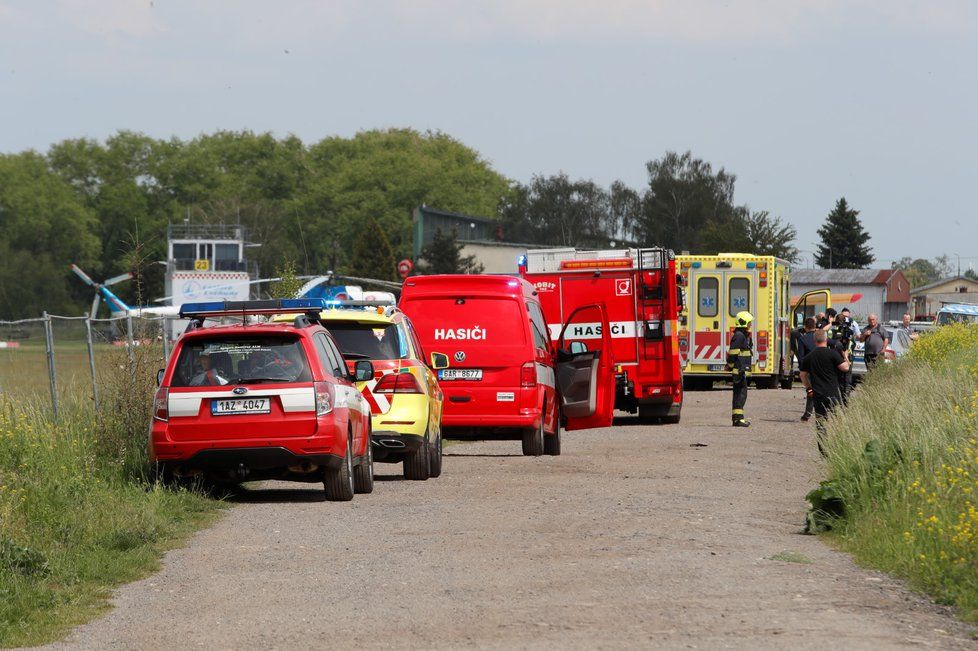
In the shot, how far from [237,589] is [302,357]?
465 centimetres

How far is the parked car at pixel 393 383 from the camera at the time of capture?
1581cm

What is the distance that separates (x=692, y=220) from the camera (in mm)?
120250

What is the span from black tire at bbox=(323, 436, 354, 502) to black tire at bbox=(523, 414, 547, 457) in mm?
5118

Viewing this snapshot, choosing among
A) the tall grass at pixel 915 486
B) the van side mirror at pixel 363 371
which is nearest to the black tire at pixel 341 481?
the van side mirror at pixel 363 371

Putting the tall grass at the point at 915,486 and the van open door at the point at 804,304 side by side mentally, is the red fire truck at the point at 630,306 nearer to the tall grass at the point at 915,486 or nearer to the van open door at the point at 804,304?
the van open door at the point at 804,304

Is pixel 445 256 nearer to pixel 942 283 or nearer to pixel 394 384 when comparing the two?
pixel 394 384

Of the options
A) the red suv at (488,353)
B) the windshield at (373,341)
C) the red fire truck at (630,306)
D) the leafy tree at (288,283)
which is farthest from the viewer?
the leafy tree at (288,283)

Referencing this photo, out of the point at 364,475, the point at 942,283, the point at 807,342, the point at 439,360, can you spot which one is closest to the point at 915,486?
the point at 364,475

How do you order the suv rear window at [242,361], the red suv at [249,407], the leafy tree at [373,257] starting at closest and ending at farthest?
the red suv at [249,407]
the suv rear window at [242,361]
the leafy tree at [373,257]

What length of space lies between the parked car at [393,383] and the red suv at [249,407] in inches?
68.5

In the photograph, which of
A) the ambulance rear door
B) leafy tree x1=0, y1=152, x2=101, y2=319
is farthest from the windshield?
leafy tree x1=0, y1=152, x2=101, y2=319

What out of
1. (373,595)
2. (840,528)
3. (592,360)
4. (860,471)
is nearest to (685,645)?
(373,595)

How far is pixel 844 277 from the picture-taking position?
139 meters

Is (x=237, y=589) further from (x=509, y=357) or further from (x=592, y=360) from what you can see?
(x=592, y=360)
